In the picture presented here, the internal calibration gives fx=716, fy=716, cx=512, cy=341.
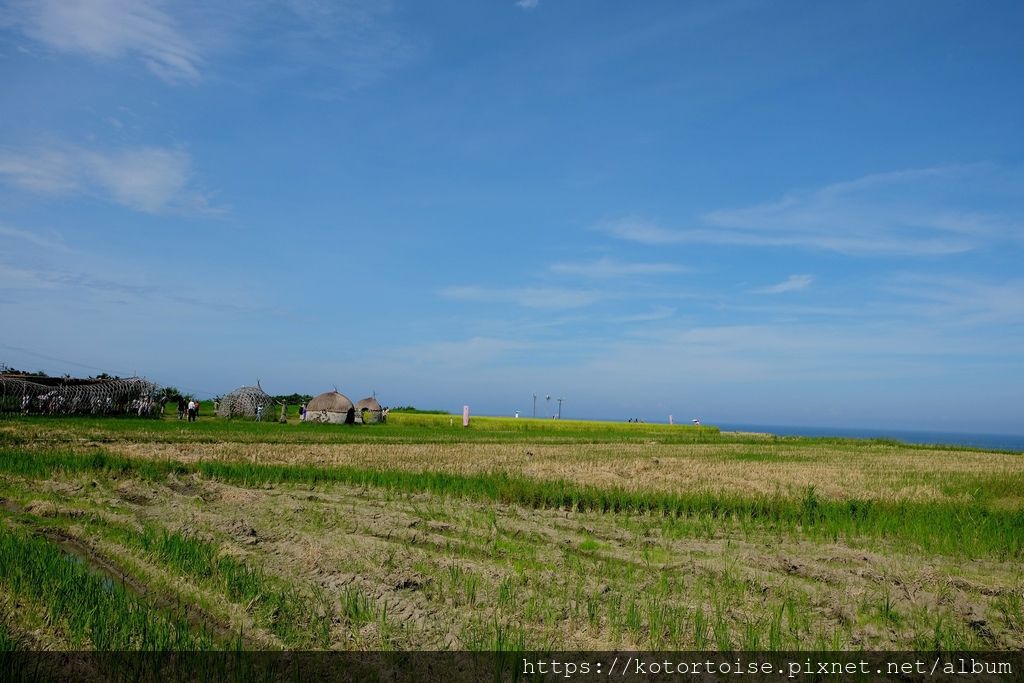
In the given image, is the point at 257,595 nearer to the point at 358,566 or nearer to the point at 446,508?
the point at 358,566

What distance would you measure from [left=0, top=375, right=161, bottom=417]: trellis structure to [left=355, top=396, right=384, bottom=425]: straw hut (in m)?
10.9

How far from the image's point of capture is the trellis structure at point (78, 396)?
31297 millimetres

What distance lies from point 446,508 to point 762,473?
8.54 meters

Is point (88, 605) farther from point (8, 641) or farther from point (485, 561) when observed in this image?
point (485, 561)

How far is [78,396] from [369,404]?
16364 millimetres

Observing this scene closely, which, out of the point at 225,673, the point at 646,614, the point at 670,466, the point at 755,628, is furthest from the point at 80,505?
the point at 670,466

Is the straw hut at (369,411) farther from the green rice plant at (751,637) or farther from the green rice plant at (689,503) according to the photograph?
the green rice plant at (751,637)

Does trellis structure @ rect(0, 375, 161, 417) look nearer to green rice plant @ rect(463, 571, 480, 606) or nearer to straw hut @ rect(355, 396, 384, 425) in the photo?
straw hut @ rect(355, 396, 384, 425)

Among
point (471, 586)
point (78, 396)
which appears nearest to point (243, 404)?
point (78, 396)

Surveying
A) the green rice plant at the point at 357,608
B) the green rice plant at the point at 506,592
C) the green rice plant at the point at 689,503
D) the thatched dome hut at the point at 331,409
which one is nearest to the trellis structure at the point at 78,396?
the thatched dome hut at the point at 331,409

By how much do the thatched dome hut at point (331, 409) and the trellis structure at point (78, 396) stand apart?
7994mm

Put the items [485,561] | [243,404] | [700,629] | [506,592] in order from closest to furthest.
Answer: [700,629] → [506,592] → [485,561] → [243,404]

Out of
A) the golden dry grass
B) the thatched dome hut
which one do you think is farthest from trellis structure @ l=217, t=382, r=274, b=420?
the golden dry grass

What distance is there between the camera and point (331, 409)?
1613 inches
